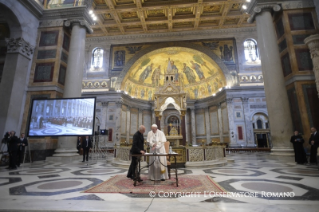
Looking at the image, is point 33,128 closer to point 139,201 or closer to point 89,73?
point 139,201

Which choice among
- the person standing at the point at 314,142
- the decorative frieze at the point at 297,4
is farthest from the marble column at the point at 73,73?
the decorative frieze at the point at 297,4

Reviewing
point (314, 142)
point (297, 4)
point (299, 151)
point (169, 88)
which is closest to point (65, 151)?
point (169, 88)

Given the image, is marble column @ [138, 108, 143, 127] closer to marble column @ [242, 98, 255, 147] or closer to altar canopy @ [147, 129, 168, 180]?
marble column @ [242, 98, 255, 147]

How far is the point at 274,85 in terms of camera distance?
8297mm

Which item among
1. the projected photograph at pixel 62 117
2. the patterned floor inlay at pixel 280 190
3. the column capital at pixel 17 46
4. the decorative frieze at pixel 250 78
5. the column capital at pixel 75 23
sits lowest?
the patterned floor inlay at pixel 280 190

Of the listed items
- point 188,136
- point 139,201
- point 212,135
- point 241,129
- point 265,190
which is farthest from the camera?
point 188,136

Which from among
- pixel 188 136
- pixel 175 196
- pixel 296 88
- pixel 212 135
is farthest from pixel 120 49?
pixel 175 196

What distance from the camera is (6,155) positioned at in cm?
751

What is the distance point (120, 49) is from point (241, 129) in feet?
49.8

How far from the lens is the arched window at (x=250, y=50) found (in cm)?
1794

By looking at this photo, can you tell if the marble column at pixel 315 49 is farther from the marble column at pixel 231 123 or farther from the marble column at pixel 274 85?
the marble column at pixel 231 123

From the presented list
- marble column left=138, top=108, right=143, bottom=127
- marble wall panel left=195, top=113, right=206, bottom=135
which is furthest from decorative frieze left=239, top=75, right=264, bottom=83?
marble column left=138, top=108, right=143, bottom=127

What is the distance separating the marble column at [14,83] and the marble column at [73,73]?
2159 mm

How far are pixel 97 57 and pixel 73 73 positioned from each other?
432 inches
